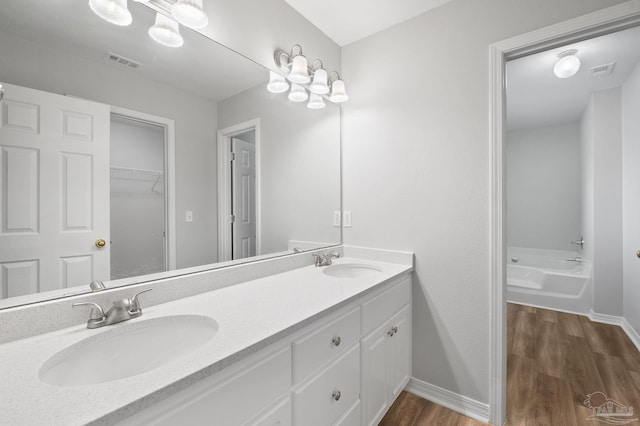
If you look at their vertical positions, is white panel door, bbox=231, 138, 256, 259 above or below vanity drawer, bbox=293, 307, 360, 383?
above

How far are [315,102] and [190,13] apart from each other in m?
0.95

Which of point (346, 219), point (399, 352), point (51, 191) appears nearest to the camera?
point (51, 191)

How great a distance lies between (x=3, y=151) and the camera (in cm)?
79

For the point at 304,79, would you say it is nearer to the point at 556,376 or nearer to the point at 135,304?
the point at 135,304

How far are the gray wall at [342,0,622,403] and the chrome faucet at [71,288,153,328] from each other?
1.46 m

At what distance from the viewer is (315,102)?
6.37ft

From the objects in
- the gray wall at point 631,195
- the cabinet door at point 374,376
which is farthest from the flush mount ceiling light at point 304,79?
the gray wall at point 631,195

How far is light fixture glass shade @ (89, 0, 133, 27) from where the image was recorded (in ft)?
3.15

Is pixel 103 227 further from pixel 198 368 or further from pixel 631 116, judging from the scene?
pixel 631 116

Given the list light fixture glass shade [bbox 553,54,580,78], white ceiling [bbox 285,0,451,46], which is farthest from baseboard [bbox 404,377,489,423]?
light fixture glass shade [bbox 553,54,580,78]

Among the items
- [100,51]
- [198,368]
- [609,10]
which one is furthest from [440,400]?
[100,51]

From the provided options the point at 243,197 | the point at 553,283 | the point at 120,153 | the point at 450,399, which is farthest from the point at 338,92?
the point at 553,283

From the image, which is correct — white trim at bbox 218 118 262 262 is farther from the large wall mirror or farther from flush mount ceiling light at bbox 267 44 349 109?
flush mount ceiling light at bbox 267 44 349 109

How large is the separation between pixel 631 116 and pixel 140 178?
393cm
